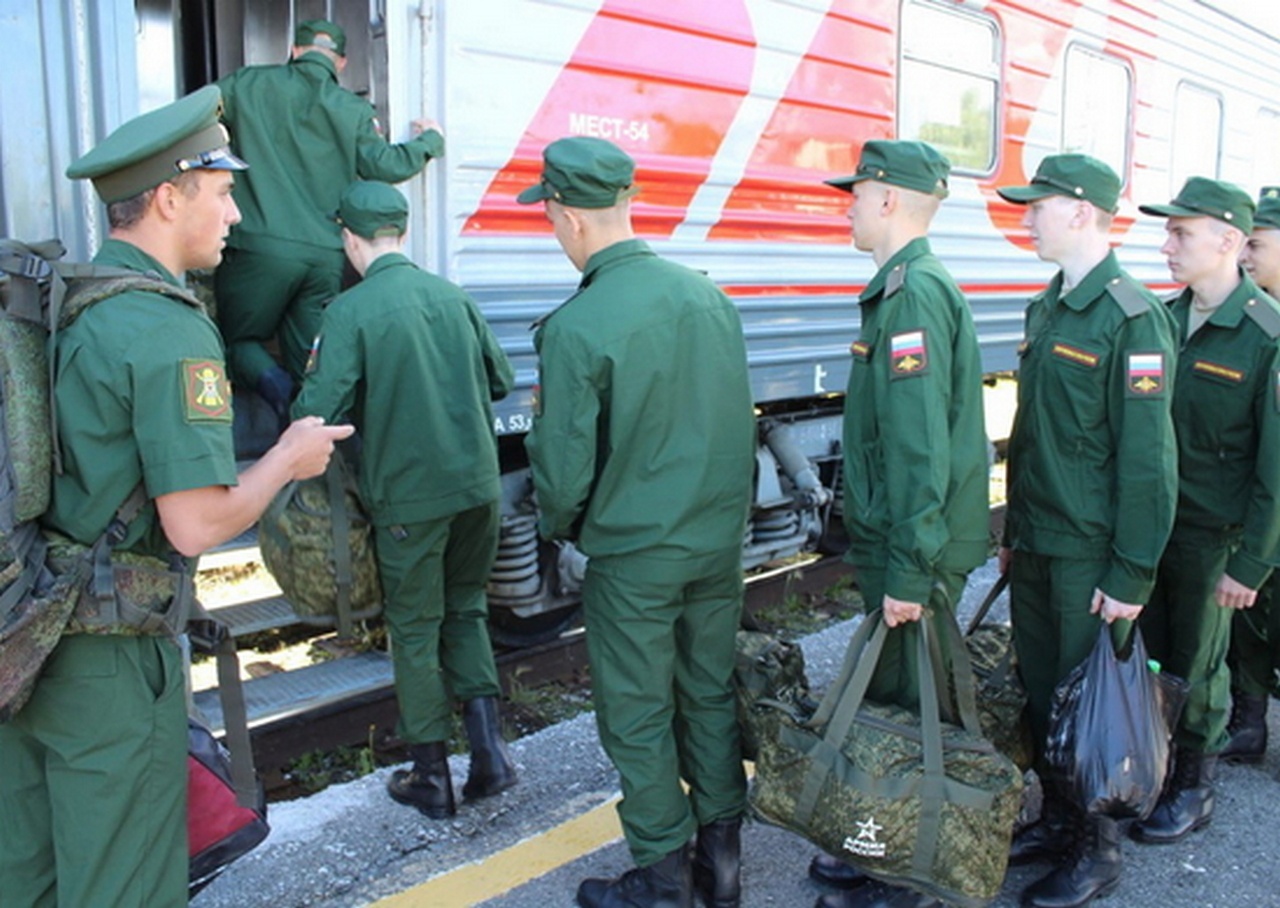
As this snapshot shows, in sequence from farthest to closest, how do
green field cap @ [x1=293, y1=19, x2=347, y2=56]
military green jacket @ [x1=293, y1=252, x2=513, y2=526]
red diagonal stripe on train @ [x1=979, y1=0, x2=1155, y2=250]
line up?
red diagonal stripe on train @ [x1=979, y1=0, x2=1155, y2=250]
green field cap @ [x1=293, y1=19, x2=347, y2=56]
military green jacket @ [x1=293, y1=252, x2=513, y2=526]

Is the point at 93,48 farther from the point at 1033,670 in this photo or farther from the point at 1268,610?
the point at 1268,610

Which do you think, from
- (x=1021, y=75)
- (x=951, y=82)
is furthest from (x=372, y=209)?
(x=1021, y=75)

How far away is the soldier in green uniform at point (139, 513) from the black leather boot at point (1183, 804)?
2316mm

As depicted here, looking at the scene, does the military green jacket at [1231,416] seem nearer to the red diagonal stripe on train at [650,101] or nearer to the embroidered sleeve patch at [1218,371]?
the embroidered sleeve patch at [1218,371]

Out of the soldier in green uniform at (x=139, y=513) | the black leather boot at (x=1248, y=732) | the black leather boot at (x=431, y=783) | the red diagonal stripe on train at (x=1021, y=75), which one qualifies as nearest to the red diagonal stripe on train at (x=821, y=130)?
the red diagonal stripe on train at (x=1021, y=75)

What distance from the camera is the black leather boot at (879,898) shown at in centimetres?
258

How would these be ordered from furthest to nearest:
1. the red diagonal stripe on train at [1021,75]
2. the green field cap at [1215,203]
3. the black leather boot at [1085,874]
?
1. the red diagonal stripe on train at [1021,75]
2. the green field cap at [1215,203]
3. the black leather boot at [1085,874]

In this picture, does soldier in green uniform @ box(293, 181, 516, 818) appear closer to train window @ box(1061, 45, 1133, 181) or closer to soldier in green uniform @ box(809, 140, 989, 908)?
soldier in green uniform @ box(809, 140, 989, 908)

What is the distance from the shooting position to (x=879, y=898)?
8.54 ft

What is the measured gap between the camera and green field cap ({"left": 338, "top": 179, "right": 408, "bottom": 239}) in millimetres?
3092

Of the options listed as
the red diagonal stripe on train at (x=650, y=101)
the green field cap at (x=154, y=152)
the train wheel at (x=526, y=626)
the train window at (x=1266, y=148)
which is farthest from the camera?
the train window at (x=1266, y=148)

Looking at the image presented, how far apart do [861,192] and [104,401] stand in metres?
1.67

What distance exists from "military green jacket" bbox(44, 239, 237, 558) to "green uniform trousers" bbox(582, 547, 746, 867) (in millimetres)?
933

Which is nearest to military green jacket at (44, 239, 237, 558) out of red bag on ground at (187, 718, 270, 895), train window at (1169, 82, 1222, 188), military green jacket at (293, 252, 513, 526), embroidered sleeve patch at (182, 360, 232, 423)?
embroidered sleeve patch at (182, 360, 232, 423)
